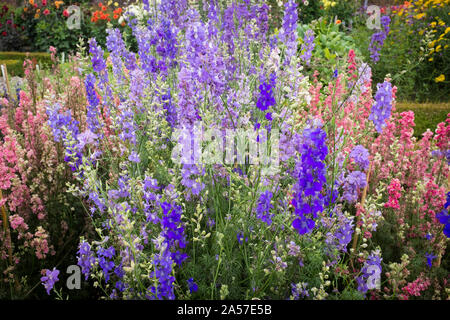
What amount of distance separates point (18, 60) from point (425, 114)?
8.18 meters

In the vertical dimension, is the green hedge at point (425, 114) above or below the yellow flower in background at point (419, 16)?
below

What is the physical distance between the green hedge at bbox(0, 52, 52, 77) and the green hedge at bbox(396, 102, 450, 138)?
6630 millimetres

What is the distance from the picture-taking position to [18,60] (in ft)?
29.5

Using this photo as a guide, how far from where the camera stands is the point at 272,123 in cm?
270

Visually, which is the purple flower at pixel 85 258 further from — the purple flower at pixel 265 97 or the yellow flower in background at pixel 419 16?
the yellow flower in background at pixel 419 16

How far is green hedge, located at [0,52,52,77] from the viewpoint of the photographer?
8.65 metres

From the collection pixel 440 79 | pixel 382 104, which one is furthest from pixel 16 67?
pixel 382 104

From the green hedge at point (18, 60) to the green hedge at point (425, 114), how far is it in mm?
6630

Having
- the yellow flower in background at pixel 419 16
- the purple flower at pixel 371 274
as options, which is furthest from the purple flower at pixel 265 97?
the yellow flower in background at pixel 419 16

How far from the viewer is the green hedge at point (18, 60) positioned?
8648 mm

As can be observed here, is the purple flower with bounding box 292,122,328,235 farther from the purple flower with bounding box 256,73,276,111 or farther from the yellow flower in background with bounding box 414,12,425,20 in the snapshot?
the yellow flower in background with bounding box 414,12,425,20

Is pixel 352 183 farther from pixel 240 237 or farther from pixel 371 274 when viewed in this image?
pixel 240 237
